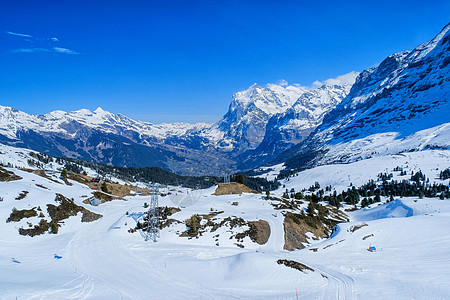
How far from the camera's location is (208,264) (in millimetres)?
38375

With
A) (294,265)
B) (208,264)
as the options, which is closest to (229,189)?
(208,264)

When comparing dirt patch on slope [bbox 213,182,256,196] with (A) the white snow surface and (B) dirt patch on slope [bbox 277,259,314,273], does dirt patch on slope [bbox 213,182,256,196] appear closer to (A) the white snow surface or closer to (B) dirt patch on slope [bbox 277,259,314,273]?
(A) the white snow surface

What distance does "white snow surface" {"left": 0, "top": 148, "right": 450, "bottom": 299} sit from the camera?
29.2m

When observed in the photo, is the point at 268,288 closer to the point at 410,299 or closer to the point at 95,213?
the point at 410,299

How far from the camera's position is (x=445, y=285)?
29016 mm

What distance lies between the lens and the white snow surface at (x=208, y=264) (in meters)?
29.2

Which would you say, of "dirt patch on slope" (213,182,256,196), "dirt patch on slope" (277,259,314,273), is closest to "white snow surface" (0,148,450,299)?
"dirt patch on slope" (277,259,314,273)

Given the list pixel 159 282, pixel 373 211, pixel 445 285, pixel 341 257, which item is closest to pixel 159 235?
pixel 159 282

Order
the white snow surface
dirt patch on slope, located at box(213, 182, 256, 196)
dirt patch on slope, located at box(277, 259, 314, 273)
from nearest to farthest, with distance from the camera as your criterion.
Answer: the white snow surface, dirt patch on slope, located at box(277, 259, 314, 273), dirt patch on slope, located at box(213, 182, 256, 196)

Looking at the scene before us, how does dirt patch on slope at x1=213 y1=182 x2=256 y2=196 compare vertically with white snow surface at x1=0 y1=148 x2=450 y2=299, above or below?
above

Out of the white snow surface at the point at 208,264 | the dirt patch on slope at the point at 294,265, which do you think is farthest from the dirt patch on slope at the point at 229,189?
the dirt patch on slope at the point at 294,265

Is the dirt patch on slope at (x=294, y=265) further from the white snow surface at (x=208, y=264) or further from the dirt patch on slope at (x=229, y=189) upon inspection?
the dirt patch on slope at (x=229, y=189)

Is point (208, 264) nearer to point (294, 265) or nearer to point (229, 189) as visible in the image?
point (294, 265)

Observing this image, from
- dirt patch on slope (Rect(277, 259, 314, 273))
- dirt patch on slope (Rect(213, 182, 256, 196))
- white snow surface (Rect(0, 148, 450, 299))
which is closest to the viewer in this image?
white snow surface (Rect(0, 148, 450, 299))
